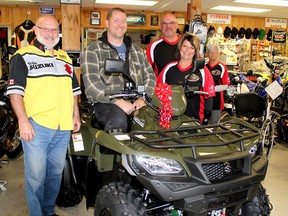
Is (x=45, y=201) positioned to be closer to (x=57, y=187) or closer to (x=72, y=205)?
(x=57, y=187)

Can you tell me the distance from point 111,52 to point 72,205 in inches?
59.8

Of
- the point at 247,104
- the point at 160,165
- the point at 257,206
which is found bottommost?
the point at 257,206

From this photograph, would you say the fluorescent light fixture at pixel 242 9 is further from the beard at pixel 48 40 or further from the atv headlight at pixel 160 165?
the atv headlight at pixel 160 165

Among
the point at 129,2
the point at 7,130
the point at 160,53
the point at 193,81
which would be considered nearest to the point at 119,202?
the point at 193,81

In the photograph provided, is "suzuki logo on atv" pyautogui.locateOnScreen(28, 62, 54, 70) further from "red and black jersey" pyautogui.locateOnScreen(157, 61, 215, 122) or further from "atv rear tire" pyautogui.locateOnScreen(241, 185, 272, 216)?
"atv rear tire" pyautogui.locateOnScreen(241, 185, 272, 216)

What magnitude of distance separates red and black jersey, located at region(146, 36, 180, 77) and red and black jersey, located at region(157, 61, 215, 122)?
31.4 inches

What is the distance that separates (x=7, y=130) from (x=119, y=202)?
8.18 feet

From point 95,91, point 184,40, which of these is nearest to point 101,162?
point 95,91

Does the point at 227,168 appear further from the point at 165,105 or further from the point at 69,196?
the point at 69,196

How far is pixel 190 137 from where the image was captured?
7.22 feet

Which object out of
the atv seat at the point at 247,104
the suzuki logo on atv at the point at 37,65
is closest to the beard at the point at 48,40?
the suzuki logo on atv at the point at 37,65

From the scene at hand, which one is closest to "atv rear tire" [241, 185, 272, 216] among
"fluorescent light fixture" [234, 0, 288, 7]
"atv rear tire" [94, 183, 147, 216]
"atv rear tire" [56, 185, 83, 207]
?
"atv rear tire" [94, 183, 147, 216]

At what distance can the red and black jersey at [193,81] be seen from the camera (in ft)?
10.8

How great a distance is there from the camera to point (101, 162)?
2.59 meters
